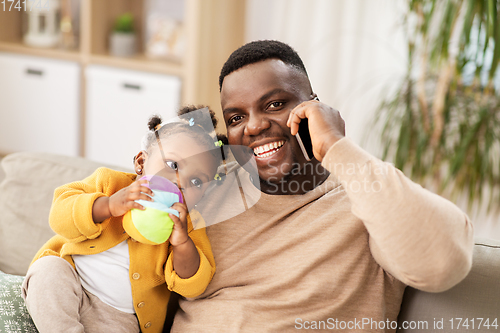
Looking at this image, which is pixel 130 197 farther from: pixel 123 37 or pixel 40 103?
pixel 40 103

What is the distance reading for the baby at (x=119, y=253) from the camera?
915mm

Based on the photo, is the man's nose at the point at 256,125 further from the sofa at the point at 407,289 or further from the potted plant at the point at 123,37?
the potted plant at the point at 123,37

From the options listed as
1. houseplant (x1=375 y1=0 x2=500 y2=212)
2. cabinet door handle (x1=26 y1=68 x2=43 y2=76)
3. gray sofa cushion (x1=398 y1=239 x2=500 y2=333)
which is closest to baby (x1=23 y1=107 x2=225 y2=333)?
gray sofa cushion (x1=398 y1=239 x2=500 y2=333)

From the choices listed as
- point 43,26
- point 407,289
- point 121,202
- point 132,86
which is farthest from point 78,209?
point 43,26

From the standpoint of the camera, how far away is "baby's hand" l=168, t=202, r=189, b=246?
2.94ft

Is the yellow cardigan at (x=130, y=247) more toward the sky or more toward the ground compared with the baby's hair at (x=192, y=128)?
more toward the ground

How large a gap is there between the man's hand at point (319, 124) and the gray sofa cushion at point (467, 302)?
43cm

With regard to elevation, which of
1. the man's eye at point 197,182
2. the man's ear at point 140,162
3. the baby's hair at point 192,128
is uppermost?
the baby's hair at point 192,128

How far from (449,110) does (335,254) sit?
136 centimetres

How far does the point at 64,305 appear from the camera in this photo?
91 cm

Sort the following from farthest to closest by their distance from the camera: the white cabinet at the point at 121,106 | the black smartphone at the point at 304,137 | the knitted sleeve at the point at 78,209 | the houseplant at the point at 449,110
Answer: the white cabinet at the point at 121,106
the houseplant at the point at 449,110
the black smartphone at the point at 304,137
the knitted sleeve at the point at 78,209

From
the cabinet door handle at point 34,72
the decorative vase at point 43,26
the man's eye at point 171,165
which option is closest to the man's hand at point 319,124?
the man's eye at point 171,165

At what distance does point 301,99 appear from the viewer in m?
1.09

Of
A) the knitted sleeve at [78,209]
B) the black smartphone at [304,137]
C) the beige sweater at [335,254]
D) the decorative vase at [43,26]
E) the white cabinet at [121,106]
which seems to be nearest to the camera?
the beige sweater at [335,254]
